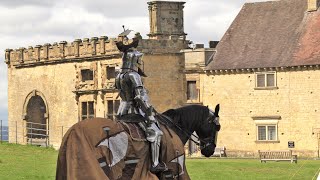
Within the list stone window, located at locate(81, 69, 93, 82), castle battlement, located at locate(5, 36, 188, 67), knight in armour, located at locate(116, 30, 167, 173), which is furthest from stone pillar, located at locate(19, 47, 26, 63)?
knight in armour, located at locate(116, 30, 167, 173)

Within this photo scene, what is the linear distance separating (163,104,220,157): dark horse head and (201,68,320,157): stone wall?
3867 cm

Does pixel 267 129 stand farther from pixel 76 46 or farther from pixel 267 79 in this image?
pixel 76 46

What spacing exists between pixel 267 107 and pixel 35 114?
71.5ft

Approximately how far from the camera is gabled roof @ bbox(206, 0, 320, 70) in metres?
62.2

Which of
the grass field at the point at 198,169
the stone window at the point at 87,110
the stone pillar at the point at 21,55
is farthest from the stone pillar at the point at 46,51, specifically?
the grass field at the point at 198,169

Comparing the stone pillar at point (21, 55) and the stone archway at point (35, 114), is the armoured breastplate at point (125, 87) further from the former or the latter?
the stone pillar at point (21, 55)

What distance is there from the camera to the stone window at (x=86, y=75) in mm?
72188

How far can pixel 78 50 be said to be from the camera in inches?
2881

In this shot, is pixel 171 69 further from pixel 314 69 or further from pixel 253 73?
pixel 314 69

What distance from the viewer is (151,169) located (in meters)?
20.2

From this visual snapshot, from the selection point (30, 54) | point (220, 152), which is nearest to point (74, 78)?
point (30, 54)

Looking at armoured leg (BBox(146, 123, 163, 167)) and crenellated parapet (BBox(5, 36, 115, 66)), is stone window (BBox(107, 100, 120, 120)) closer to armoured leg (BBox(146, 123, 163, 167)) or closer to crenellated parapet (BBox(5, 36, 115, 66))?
crenellated parapet (BBox(5, 36, 115, 66))

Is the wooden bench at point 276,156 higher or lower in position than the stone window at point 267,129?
lower

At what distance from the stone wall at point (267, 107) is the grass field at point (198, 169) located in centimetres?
1271
